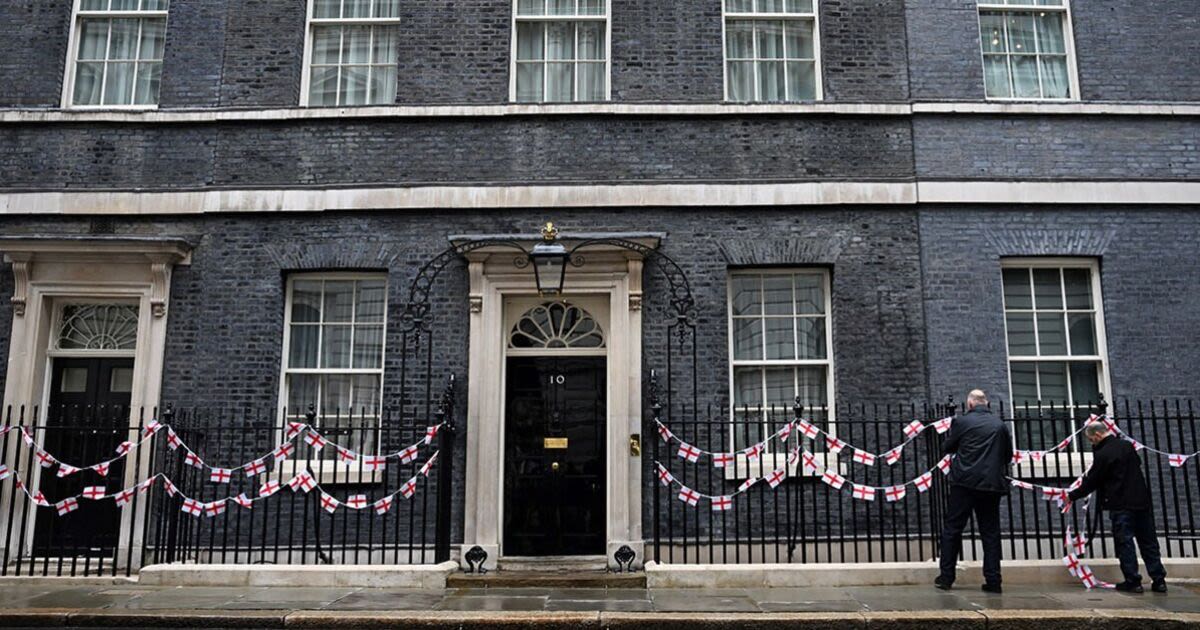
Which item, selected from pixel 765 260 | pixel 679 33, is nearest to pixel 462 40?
pixel 679 33

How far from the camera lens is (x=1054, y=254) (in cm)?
1002

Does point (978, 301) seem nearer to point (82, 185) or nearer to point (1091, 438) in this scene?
point (1091, 438)

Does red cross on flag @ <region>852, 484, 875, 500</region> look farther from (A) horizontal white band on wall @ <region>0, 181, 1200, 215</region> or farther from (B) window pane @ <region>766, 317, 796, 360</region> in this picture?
(A) horizontal white band on wall @ <region>0, 181, 1200, 215</region>

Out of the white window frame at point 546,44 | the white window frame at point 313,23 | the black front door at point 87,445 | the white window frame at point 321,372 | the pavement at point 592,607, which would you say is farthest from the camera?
the white window frame at point 313,23

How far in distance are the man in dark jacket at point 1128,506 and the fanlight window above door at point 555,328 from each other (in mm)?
4926

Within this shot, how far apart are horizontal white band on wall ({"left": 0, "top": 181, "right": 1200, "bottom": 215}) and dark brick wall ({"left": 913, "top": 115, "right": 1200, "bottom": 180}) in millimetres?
168

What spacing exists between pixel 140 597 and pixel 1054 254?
31.2 ft

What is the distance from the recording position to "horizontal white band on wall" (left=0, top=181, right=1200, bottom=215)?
1007 centimetres

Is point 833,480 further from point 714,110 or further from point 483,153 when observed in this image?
point 483,153

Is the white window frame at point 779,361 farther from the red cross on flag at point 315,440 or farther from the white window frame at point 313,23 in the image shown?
the white window frame at point 313,23

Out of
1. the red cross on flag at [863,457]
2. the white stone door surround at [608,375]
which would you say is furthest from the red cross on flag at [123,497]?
the red cross on flag at [863,457]

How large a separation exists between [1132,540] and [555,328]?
5.75 meters

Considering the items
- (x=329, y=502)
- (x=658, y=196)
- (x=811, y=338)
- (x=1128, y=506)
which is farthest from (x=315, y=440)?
(x=1128, y=506)

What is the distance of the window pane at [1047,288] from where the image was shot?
10.1 meters
